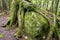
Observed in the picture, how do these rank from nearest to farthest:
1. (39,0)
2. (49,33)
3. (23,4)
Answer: (49,33) → (23,4) → (39,0)

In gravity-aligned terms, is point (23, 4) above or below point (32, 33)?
above

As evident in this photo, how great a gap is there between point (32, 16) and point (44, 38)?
1.51m

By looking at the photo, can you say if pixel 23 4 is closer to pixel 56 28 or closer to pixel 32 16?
pixel 32 16

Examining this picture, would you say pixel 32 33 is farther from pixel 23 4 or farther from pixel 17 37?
pixel 23 4

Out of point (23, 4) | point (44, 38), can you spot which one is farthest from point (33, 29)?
point (23, 4)

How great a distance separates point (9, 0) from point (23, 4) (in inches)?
440

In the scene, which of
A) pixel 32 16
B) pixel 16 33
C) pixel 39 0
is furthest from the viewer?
pixel 39 0

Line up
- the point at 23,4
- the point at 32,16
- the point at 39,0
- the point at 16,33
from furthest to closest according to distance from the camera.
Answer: the point at 39,0 < the point at 23,4 < the point at 16,33 < the point at 32,16

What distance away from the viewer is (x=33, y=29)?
7285 millimetres

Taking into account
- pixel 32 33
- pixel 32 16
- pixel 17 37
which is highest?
pixel 32 16

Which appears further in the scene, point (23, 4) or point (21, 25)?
point (23, 4)

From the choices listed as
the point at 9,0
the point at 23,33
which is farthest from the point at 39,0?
the point at 23,33

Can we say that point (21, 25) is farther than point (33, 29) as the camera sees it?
Yes

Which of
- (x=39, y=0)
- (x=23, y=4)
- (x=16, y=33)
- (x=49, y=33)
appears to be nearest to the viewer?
(x=49, y=33)
